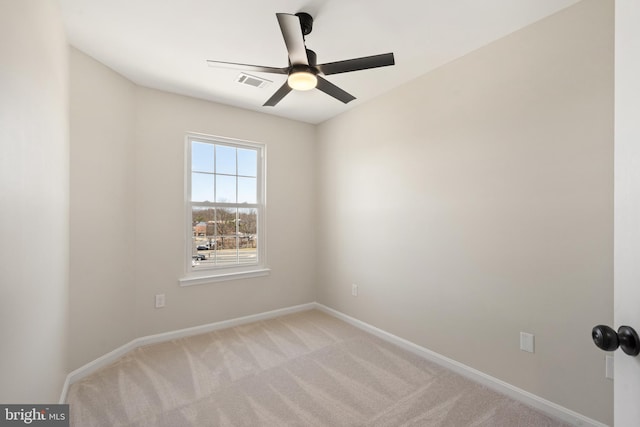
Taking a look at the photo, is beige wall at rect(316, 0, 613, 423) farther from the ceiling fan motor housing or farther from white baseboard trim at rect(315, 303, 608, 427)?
the ceiling fan motor housing

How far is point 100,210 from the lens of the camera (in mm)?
2480

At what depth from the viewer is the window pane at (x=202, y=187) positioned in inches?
130

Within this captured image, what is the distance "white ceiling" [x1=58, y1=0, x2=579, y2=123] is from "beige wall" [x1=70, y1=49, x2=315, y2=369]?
420 millimetres

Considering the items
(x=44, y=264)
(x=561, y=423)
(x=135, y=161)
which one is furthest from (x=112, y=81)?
(x=561, y=423)

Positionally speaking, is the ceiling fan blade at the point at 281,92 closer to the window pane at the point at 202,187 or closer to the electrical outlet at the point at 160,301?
the window pane at the point at 202,187

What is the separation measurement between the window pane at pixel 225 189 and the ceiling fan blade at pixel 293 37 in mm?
2014

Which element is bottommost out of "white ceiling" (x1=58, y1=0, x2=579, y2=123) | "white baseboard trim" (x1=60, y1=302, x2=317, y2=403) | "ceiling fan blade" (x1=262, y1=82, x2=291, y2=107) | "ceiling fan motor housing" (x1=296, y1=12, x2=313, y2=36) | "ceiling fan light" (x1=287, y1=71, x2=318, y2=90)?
"white baseboard trim" (x1=60, y1=302, x2=317, y2=403)

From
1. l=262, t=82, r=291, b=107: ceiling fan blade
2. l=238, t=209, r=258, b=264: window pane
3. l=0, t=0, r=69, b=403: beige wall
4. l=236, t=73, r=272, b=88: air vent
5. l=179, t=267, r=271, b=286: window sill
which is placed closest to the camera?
l=0, t=0, r=69, b=403: beige wall

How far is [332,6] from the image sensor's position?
1.85m

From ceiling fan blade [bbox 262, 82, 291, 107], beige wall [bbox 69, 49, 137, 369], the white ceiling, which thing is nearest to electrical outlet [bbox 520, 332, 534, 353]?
the white ceiling

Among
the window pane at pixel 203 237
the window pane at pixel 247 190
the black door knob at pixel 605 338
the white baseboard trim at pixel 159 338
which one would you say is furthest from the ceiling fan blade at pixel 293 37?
the white baseboard trim at pixel 159 338

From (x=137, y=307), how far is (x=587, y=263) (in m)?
3.73

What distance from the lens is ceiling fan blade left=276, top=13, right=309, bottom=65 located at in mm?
1469

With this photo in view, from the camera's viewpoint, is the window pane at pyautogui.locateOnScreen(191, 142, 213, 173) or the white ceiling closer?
the white ceiling
